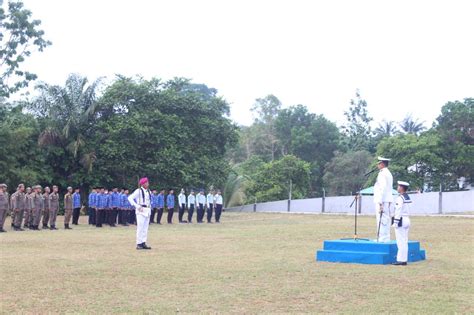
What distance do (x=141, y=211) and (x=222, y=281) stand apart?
20.0ft

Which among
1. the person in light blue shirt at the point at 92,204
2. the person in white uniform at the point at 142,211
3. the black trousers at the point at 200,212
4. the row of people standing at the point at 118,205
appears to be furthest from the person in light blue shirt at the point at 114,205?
the person in white uniform at the point at 142,211

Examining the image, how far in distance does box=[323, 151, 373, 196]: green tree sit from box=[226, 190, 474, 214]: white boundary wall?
29.0ft

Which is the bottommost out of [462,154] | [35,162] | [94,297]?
[94,297]

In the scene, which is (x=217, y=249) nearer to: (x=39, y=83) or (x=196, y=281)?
(x=196, y=281)

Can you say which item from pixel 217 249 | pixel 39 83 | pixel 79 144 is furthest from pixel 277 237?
pixel 39 83

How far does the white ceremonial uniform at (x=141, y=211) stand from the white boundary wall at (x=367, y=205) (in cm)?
2298

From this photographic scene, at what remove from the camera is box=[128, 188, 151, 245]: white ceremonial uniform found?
15.8 m

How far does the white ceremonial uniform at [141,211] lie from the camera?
15.8 m

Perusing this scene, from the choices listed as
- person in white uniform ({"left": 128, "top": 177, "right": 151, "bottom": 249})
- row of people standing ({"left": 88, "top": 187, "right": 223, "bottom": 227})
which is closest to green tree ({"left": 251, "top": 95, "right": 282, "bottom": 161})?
row of people standing ({"left": 88, "top": 187, "right": 223, "bottom": 227})

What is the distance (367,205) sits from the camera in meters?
39.6

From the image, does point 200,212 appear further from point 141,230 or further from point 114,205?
point 141,230

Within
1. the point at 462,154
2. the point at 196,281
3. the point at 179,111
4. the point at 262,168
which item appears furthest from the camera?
the point at 262,168

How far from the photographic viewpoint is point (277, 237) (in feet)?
64.5

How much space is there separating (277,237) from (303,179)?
30885mm
